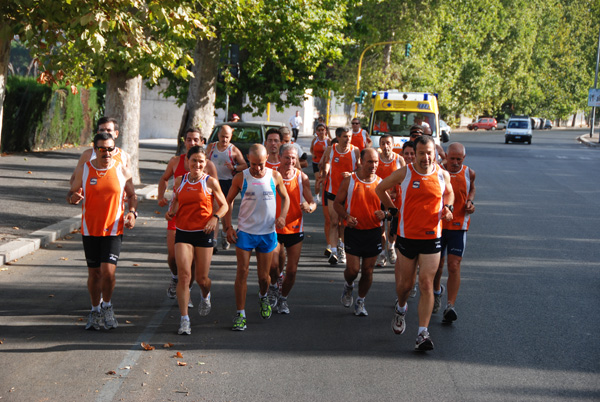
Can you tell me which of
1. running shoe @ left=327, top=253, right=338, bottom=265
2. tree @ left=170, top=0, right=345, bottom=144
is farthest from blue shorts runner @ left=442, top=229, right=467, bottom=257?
tree @ left=170, top=0, right=345, bottom=144

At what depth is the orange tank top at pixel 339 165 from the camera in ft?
38.8

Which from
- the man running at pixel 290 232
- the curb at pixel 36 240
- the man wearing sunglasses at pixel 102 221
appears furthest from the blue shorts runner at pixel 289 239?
the curb at pixel 36 240

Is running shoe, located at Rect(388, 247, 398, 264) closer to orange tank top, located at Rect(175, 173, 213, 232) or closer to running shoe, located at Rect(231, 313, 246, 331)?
running shoe, located at Rect(231, 313, 246, 331)

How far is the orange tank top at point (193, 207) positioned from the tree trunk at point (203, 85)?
61.7 feet

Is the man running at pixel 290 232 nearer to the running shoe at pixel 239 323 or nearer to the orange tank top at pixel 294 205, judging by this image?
the orange tank top at pixel 294 205

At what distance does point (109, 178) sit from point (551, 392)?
13.0 ft

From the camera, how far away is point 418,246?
7344 mm

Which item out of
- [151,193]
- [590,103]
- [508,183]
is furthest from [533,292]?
[590,103]

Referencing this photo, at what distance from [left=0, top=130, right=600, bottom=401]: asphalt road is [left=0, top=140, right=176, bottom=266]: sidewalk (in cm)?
36

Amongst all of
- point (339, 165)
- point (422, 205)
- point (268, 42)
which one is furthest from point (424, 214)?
point (268, 42)

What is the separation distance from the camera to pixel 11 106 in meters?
25.9

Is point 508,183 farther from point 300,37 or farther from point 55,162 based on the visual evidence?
Result: point 55,162

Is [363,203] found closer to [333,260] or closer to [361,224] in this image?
[361,224]

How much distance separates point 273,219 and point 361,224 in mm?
943
